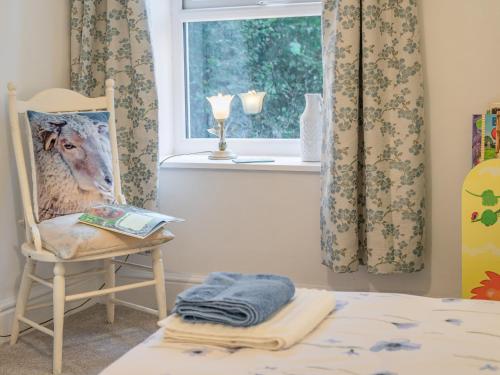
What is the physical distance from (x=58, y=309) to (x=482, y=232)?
59.8 inches

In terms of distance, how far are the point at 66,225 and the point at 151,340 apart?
1.09 metres

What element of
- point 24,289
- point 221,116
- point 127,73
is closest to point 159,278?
point 24,289

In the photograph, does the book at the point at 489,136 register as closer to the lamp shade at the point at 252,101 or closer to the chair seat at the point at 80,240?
the lamp shade at the point at 252,101

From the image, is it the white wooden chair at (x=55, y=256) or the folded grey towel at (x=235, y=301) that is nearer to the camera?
the folded grey towel at (x=235, y=301)

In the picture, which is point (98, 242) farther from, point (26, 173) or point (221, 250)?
point (221, 250)

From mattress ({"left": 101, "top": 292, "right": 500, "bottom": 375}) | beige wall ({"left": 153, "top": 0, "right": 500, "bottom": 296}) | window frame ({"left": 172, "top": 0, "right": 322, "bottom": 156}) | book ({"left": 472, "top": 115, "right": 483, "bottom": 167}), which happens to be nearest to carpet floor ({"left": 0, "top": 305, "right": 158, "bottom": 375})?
beige wall ({"left": 153, "top": 0, "right": 500, "bottom": 296})

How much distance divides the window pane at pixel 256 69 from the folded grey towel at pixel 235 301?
170 centimetres

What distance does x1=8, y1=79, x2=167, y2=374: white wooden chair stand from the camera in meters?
2.53

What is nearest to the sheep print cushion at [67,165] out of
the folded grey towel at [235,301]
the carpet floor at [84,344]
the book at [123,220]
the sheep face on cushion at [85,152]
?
the sheep face on cushion at [85,152]

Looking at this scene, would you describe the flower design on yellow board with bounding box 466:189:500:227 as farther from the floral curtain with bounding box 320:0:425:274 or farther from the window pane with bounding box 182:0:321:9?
the window pane with bounding box 182:0:321:9

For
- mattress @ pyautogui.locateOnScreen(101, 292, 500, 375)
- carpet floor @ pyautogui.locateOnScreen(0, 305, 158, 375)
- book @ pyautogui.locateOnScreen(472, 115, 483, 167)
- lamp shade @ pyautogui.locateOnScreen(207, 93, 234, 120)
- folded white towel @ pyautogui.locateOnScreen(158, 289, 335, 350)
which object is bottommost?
carpet floor @ pyautogui.locateOnScreen(0, 305, 158, 375)

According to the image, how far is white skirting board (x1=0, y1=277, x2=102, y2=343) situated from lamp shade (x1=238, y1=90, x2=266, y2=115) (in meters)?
1.09

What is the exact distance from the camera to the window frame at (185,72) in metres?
3.30

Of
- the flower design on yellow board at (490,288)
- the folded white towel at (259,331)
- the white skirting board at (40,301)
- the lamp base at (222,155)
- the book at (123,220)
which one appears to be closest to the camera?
the folded white towel at (259,331)
